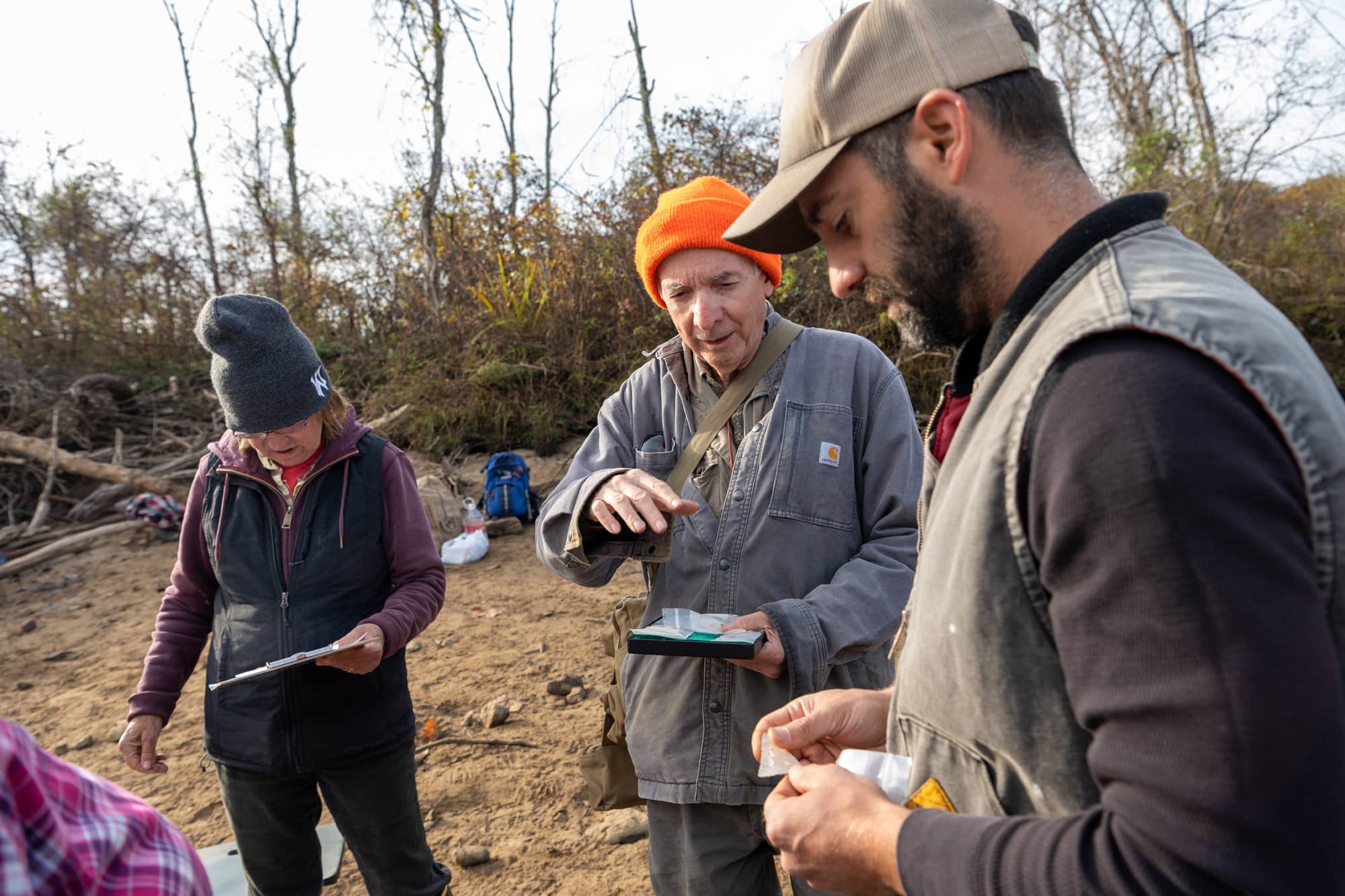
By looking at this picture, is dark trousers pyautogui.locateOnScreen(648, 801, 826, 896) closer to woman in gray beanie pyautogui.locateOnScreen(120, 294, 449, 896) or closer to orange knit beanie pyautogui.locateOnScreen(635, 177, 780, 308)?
woman in gray beanie pyautogui.locateOnScreen(120, 294, 449, 896)

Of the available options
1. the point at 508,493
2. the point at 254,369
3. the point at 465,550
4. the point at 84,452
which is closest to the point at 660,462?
the point at 254,369

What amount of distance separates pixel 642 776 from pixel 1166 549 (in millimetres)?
1834

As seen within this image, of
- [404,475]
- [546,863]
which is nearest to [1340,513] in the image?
[404,475]

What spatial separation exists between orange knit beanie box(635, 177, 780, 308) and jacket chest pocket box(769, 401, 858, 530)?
0.51 m

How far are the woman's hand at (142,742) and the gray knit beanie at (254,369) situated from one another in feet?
3.13

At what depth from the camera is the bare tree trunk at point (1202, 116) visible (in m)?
10.1

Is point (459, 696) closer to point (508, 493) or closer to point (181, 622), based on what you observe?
point (181, 622)

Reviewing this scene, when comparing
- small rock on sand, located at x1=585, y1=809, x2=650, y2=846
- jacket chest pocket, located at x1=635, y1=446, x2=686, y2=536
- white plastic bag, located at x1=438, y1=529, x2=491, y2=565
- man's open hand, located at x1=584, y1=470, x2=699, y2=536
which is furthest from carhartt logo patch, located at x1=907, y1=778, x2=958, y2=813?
white plastic bag, located at x1=438, y1=529, x2=491, y2=565

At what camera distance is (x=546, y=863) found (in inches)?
139

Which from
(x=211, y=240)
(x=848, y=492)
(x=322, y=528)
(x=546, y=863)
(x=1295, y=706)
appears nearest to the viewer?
(x=1295, y=706)

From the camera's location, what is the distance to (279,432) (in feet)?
8.58

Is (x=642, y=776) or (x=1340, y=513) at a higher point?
(x=1340, y=513)

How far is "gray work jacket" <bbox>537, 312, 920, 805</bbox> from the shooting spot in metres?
2.16

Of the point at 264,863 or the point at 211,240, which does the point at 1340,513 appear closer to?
the point at 264,863
